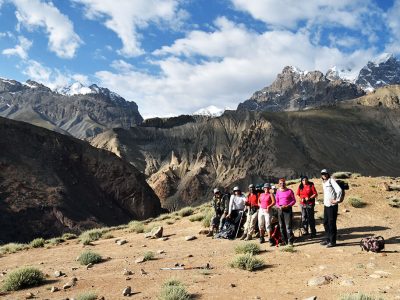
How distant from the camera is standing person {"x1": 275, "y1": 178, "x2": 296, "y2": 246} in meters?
14.5

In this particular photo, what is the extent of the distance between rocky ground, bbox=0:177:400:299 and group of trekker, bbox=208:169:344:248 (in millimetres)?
493

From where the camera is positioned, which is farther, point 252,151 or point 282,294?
point 252,151

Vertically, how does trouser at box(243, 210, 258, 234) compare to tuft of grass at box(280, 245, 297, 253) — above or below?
above

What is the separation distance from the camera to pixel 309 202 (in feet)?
51.4

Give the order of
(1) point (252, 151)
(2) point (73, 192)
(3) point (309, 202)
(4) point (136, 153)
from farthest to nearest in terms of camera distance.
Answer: (4) point (136, 153)
(1) point (252, 151)
(2) point (73, 192)
(3) point (309, 202)

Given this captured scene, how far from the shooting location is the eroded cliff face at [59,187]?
49.2 metres

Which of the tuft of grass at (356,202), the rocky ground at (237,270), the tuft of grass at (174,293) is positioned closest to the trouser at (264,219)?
the rocky ground at (237,270)

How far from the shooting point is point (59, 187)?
5588cm

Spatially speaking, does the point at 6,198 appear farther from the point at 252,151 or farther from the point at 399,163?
the point at 399,163

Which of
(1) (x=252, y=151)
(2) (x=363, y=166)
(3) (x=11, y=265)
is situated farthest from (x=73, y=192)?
(2) (x=363, y=166)

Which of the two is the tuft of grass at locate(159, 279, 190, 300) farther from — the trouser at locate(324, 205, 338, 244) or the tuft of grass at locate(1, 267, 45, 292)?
the trouser at locate(324, 205, 338, 244)

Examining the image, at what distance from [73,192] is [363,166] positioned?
293 ft

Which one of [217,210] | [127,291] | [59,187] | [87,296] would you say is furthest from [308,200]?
[59,187]

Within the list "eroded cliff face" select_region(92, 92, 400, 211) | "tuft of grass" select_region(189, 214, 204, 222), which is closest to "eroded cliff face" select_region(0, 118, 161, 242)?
"tuft of grass" select_region(189, 214, 204, 222)
